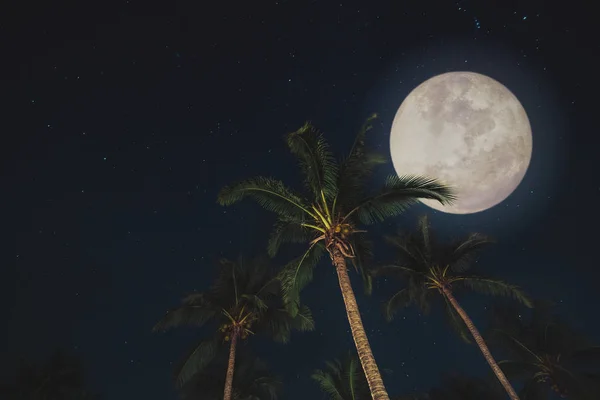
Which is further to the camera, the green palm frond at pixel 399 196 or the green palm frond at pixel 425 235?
the green palm frond at pixel 425 235

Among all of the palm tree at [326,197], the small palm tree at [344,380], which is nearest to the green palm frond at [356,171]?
the palm tree at [326,197]

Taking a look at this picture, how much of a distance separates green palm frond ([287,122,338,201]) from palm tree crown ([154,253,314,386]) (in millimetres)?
7299

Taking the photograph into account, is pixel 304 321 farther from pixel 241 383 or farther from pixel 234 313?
pixel 241 383

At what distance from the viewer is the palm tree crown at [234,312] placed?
723 inches

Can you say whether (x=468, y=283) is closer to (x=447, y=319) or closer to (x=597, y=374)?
(x=447, y=319)

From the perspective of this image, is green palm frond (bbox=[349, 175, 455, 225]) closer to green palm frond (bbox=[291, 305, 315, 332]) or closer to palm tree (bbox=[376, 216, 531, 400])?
green palm frond (bbox=[291, 305, 315, 332])

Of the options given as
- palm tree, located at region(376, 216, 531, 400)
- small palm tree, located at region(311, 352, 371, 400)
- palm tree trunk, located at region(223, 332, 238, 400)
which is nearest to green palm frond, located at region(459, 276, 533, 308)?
palm tree, located at region(376, 216, 531, 400)

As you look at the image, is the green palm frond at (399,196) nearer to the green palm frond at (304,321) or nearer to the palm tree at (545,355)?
the green palm frond at (304,321)

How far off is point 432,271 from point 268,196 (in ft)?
39.4

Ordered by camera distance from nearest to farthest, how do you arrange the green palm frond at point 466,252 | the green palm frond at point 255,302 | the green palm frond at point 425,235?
the green palm frond at point 255,302
the green palm frond at point 466,252
the green palm frond at point 425,235

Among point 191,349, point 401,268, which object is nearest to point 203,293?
point 191,349

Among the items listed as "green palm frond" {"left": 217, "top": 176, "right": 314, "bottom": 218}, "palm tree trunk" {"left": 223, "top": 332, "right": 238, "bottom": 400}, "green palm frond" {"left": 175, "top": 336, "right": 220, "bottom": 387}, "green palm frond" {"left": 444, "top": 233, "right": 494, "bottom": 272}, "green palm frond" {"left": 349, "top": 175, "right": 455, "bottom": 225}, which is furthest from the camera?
"green palm frond" {"left": 444, "top": 233, "right": 494, "bottom": 272}

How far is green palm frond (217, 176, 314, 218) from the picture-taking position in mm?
13594

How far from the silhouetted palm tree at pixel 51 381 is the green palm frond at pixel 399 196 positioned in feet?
89.4
